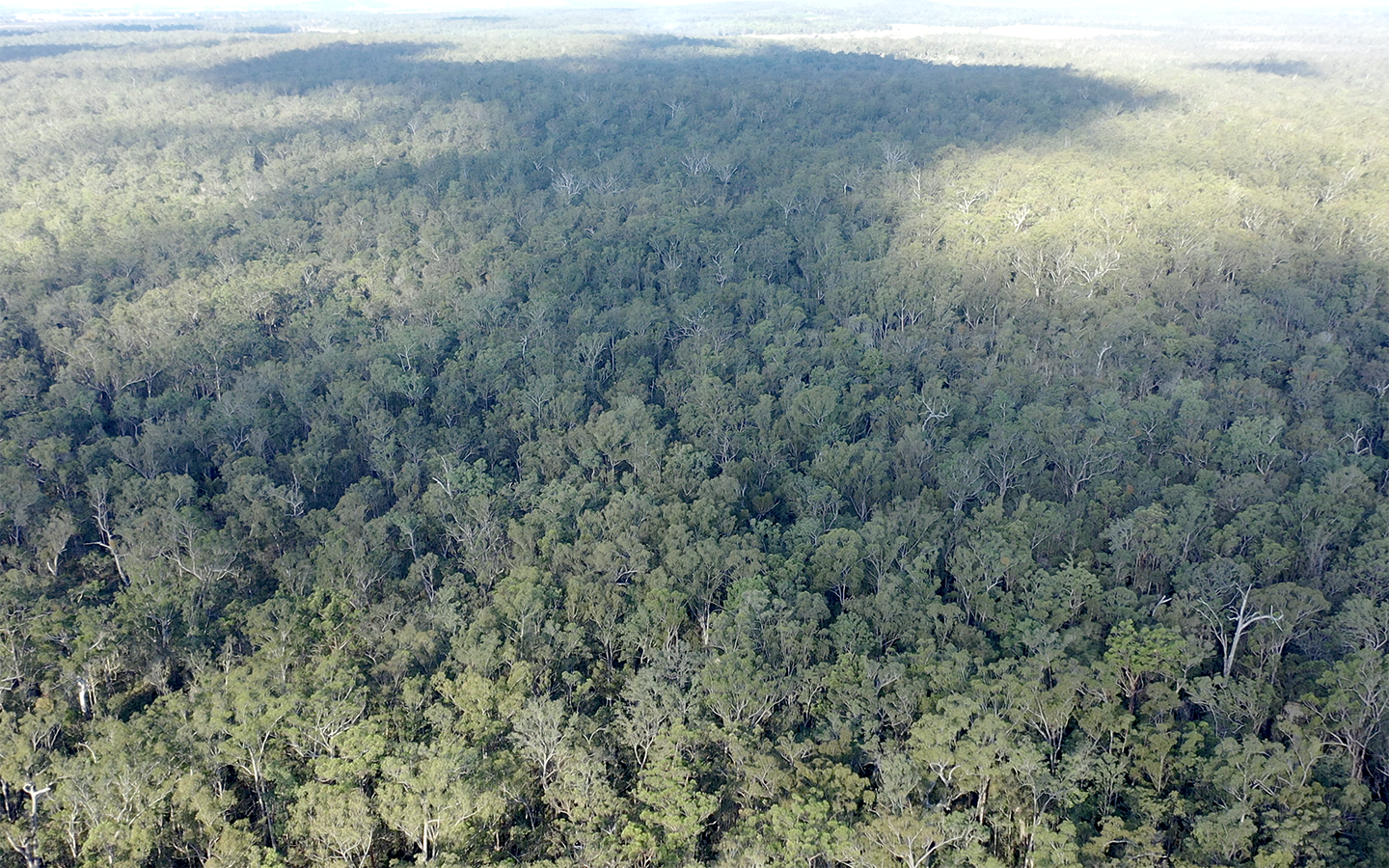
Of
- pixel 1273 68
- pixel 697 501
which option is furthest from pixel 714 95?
pixel 1273 68

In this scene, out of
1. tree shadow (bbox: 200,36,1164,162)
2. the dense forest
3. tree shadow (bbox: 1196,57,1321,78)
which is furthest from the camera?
tree shadow (bbox: 1196,57,1321,78)

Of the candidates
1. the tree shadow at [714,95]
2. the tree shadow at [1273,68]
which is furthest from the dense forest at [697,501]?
the tree shadow at [1273,68]

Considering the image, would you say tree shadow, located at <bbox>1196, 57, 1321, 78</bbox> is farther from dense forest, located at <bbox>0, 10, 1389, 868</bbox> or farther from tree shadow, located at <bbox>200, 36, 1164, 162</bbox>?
dense forest, located at <bbox>0, 10, 1389, 868</bbox>

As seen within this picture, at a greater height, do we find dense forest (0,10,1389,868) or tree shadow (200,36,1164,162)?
tree shadow (200,36,1164,162)

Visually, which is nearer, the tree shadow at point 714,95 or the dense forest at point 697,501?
the dense forest at point 697,501

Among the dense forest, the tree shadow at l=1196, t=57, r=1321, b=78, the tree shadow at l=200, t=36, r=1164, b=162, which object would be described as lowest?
the dense forest

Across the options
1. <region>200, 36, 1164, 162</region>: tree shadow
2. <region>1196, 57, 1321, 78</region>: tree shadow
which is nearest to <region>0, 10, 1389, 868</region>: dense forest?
<region>200, 36, 1164, 162</region>: tree shadow

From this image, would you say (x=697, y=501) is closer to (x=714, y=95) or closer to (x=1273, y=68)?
(x=714, y=95)

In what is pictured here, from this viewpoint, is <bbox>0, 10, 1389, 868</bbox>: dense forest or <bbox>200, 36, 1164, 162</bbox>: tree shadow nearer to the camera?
<bbox>0, 10, 1389, 868</bbox>: dense forest

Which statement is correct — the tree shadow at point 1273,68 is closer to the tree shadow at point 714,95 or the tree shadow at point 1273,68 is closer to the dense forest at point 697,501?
the tree shadow at point 714,95
